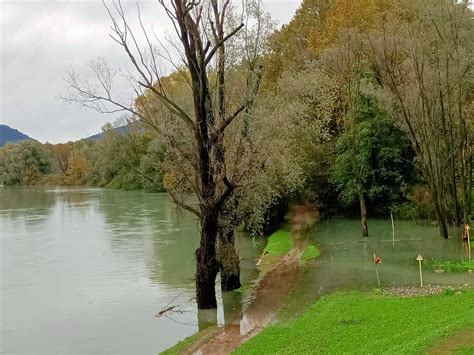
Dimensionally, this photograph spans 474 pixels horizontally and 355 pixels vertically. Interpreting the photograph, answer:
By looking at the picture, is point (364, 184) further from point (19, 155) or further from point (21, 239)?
point (19, 155)

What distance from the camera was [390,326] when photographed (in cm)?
1235

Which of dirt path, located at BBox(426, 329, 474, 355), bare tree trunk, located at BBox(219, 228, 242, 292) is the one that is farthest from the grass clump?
dirt path, located at BBox(426, 329, 474, 355)

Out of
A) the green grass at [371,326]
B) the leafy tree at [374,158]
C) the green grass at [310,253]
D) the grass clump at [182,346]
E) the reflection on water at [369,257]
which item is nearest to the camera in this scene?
the green grass at [371,326]

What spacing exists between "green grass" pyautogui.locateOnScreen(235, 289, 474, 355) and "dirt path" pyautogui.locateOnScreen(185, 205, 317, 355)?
0.97 metres

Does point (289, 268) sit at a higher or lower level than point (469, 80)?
lower

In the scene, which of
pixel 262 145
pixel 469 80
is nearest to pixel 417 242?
pixel 469 80

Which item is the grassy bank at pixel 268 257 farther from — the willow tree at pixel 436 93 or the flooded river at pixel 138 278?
the willow tree at pixel 436 93

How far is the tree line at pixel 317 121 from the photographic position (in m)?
17.5

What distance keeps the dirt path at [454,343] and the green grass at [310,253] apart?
15358 mm

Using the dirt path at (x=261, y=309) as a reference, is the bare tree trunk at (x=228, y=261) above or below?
above

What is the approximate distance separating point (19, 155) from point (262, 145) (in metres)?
121

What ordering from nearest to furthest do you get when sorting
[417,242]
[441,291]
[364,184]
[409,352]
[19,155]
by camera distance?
[409,352] < [441,291] < [417,242] < [364,184] < [19,155]

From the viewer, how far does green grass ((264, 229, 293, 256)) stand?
2769 centimetres

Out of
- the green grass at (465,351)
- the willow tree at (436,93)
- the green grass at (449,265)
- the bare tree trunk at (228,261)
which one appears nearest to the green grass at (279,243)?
the bare tree trunk at (228,261)
